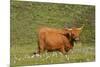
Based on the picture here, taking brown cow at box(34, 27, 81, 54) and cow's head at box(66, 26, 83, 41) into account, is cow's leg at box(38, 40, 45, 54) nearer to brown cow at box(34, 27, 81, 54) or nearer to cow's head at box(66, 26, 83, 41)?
brown cow at box(34, 27, 81, 54)

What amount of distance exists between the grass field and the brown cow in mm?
Result: 52

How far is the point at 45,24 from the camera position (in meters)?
2.42

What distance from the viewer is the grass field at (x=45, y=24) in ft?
7.49

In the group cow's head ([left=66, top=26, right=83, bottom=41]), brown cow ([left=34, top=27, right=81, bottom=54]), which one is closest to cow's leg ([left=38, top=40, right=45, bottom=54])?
brown cow ([left=34, top=27, right=81, bottom=54])

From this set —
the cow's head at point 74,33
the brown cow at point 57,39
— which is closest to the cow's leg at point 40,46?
the brown cow at point 57,39

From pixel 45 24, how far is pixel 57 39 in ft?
0.74

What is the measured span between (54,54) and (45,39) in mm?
206

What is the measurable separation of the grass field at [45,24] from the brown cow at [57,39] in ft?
0.17

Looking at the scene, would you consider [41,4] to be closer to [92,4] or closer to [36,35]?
[36,35]

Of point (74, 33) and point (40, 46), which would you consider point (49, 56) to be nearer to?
point (40, 46)

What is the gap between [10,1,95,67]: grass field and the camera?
7.49ft

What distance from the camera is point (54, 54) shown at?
8.04ft

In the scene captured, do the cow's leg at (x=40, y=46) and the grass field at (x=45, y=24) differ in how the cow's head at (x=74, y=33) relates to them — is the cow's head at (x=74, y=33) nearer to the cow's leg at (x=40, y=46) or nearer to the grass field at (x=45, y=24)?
the grass field at (x=45, y=24)
